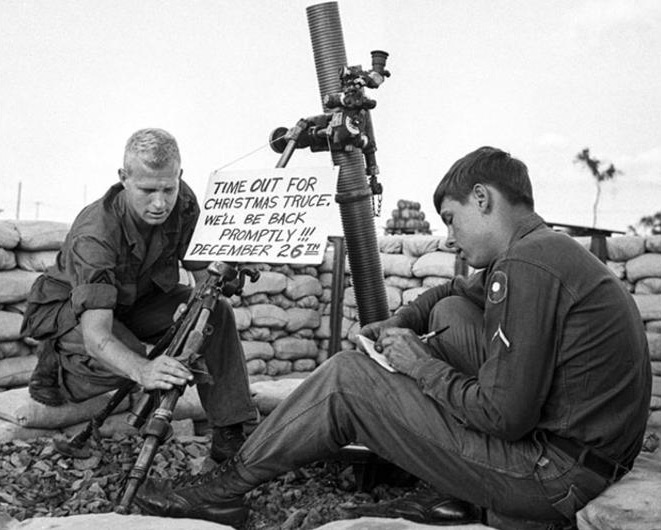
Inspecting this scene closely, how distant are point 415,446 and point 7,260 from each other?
3918 millimetres

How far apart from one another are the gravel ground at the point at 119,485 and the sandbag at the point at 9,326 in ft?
6.54

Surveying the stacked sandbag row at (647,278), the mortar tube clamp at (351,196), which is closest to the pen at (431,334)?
the mortar tube clamp at (351,196)

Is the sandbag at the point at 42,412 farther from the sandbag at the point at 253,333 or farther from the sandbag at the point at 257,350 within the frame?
the sandbag at the point at 253,333

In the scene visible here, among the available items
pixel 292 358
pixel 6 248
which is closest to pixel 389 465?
pixel 6 248

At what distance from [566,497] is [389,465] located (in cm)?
97

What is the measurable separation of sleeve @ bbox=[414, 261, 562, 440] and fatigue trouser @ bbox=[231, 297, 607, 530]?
0.12 metres

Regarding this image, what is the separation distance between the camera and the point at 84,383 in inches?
125

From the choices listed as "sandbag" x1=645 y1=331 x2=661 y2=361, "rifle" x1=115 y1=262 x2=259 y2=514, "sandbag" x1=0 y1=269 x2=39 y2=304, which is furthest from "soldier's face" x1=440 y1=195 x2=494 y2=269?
"sandbag" x1=645 y1=331 x2=661 y2=361

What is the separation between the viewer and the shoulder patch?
6.24ft

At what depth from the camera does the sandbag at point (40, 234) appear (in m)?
5.32

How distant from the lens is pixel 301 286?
746 cm

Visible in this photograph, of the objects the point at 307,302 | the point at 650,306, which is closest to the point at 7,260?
the point at 307,302

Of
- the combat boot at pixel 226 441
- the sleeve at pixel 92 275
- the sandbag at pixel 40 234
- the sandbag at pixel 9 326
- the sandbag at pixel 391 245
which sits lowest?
the sandbag at pixel 391 245

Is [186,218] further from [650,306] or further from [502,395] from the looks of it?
[650,306]
